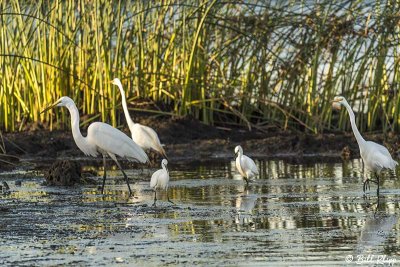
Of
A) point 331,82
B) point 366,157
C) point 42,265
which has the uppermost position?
point 331,82

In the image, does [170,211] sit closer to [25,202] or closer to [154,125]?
[25,202]

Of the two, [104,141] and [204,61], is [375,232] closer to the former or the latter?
[104,141]

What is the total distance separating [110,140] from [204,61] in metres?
5.14

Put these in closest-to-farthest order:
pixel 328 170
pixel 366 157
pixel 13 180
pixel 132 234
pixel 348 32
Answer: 1. pixel 132 234
2. pixel 366 157
3. pixel 13 180
4. pixel 328 170
5. pixel 348 32

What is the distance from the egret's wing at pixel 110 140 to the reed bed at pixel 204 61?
338cm

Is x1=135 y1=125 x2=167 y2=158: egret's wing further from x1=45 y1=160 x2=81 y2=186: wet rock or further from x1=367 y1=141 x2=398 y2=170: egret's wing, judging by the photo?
x1=367 y1=141 x2=398 y2=170: egret's wing

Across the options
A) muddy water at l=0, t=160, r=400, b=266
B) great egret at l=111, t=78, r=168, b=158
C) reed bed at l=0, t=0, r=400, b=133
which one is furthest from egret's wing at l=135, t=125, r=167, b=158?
muddy water at l=0, t=160, r=400, b=266

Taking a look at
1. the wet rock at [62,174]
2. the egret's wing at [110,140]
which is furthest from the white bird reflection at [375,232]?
the wet rock at [62,174]

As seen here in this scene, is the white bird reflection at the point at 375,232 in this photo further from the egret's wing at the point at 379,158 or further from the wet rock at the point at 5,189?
the wet rock at the point at 5,189

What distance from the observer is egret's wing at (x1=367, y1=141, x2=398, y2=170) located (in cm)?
1205

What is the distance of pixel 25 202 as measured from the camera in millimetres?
11219

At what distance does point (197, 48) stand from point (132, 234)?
369 inches

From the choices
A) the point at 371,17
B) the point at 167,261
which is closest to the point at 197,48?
the point at 371,17

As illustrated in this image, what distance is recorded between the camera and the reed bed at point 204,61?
1728 centimetres
